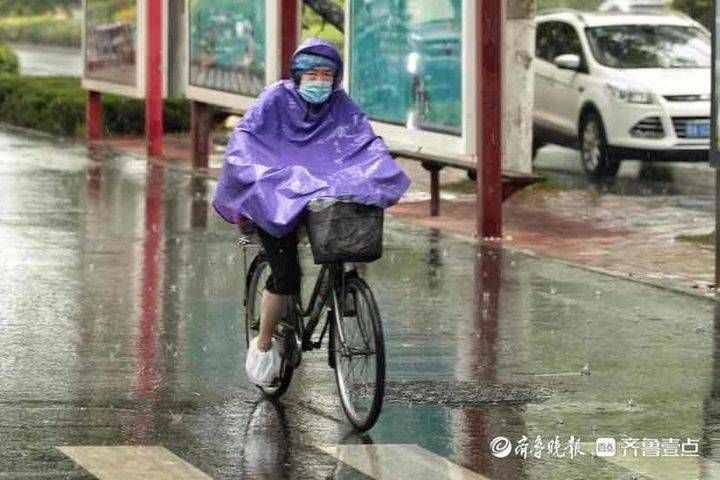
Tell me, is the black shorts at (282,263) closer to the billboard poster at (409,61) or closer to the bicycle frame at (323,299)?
the bicycle frame at (323,299)

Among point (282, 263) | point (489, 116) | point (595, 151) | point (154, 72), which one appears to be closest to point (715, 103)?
point (489, 116)

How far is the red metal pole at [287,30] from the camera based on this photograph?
66.7ft

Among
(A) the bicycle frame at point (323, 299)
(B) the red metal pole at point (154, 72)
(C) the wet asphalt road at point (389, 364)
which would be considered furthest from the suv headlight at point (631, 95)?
(A) the bicycle frame at point (323, 299)

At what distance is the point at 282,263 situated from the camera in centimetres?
901

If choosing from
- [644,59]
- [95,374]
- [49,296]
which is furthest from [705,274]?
[644,59]

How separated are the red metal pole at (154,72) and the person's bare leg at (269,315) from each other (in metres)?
15.3

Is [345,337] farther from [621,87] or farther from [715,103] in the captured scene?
[621,87]

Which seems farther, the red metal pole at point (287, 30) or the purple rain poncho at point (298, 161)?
the red metal pole at point (287, 30)

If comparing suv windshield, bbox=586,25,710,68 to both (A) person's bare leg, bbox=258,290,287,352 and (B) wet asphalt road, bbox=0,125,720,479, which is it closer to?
(B) wet asphalt road, bbox=0,125,720,479

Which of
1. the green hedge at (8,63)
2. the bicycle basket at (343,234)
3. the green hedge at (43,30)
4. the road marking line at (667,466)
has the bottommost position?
the road marking line at (667,466)

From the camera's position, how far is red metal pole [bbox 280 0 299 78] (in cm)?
2034

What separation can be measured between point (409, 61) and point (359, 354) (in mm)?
9142

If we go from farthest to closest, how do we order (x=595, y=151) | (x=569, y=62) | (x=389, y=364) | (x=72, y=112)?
(x=72, y=112) → (x=569, y=62) → (x=595, y=151) → (x=389, y=364)

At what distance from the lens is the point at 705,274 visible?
46.1 ft
